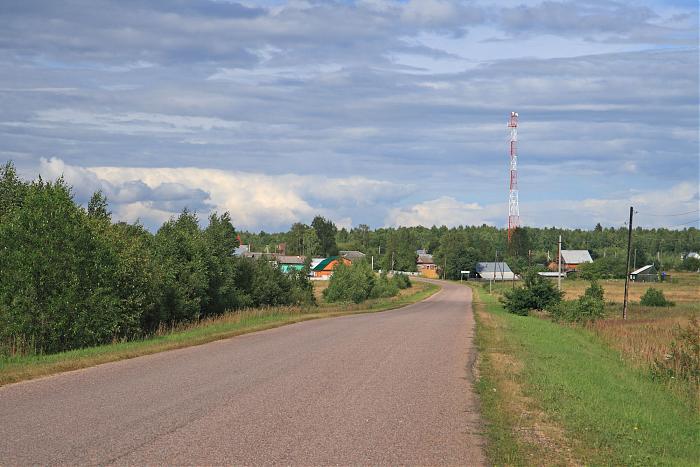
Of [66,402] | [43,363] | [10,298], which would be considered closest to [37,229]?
[10,298]

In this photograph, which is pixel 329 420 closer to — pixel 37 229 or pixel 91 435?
pixel 91 435

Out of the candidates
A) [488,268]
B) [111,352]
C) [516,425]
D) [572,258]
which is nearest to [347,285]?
[111,352]

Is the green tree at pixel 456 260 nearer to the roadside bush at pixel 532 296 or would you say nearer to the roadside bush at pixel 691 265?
the roadside bush at pixel 691 265

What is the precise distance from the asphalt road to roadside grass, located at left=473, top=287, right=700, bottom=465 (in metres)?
0.50

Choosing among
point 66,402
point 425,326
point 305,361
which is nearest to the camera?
point 66,402

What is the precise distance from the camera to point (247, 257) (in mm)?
50312

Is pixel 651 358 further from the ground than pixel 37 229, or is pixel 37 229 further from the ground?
pixel 37 229

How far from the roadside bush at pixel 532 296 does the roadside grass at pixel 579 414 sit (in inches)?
1297

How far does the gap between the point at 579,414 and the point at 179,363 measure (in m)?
8.73

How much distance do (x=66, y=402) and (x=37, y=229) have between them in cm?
1146

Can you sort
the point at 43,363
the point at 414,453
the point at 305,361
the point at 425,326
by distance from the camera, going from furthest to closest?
1. the point at 425,326
2. the point at 305,361
3. the point at 43,363
4. the point at 414,453

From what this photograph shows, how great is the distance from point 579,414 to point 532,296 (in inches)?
1696

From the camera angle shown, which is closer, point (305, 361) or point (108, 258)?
point (305, 361)

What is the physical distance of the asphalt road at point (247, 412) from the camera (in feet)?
27.7
